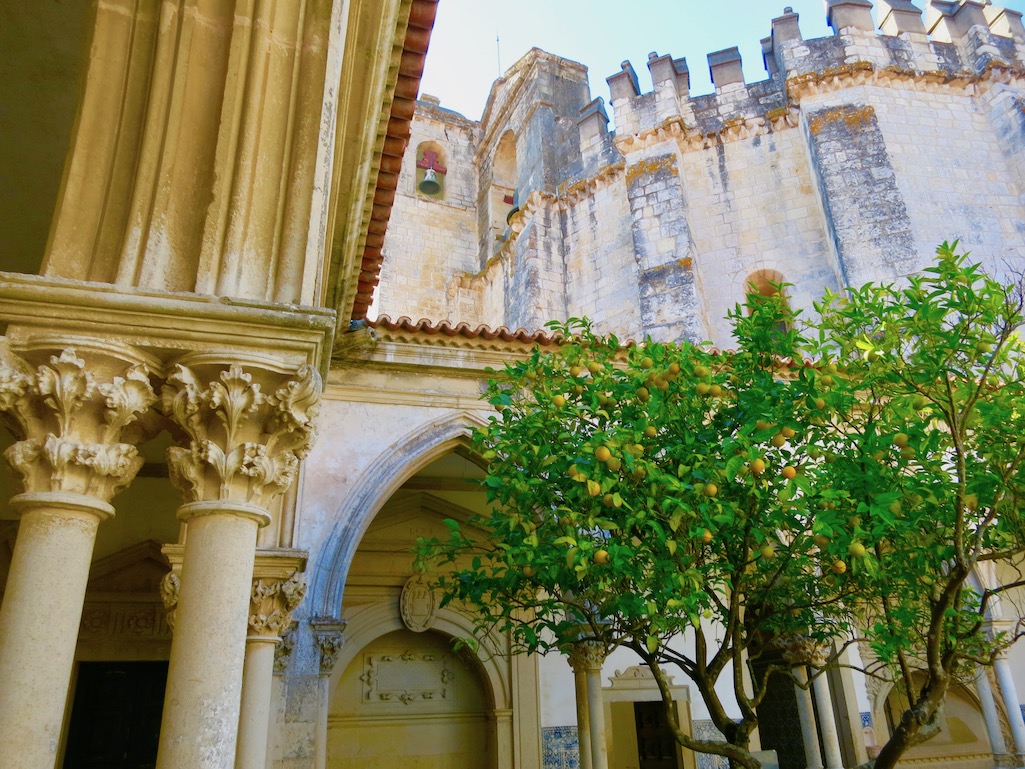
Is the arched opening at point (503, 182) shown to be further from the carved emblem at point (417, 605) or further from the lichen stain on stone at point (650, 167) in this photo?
the carved emblem at point (417, 605)

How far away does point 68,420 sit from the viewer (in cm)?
246

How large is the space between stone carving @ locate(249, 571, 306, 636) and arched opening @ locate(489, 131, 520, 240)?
1286 centimetres

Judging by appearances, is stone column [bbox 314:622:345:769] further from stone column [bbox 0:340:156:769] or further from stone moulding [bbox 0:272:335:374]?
stone moulding [bbox 0:272:335:374]

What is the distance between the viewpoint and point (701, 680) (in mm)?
4453

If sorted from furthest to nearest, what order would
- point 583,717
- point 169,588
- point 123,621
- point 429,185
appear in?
point 429,185 → point 123,621 → point 583,717 → point 169,588

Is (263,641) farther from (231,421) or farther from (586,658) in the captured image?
(231,421)

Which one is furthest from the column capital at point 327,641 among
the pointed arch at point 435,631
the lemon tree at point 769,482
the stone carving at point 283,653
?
the pointed arch at point 435,631

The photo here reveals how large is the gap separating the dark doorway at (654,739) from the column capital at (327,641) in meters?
5.26

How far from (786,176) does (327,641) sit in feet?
35.8

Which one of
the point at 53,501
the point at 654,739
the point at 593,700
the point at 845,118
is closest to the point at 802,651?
the point at 593,700

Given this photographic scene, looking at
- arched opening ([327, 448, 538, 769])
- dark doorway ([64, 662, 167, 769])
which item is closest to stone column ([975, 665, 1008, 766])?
arched opening ([327, 448, 538, 769])

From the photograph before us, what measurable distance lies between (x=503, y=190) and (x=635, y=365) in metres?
14.2

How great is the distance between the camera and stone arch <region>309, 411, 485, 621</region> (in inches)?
246

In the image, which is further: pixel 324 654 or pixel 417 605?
pixel 417 605
